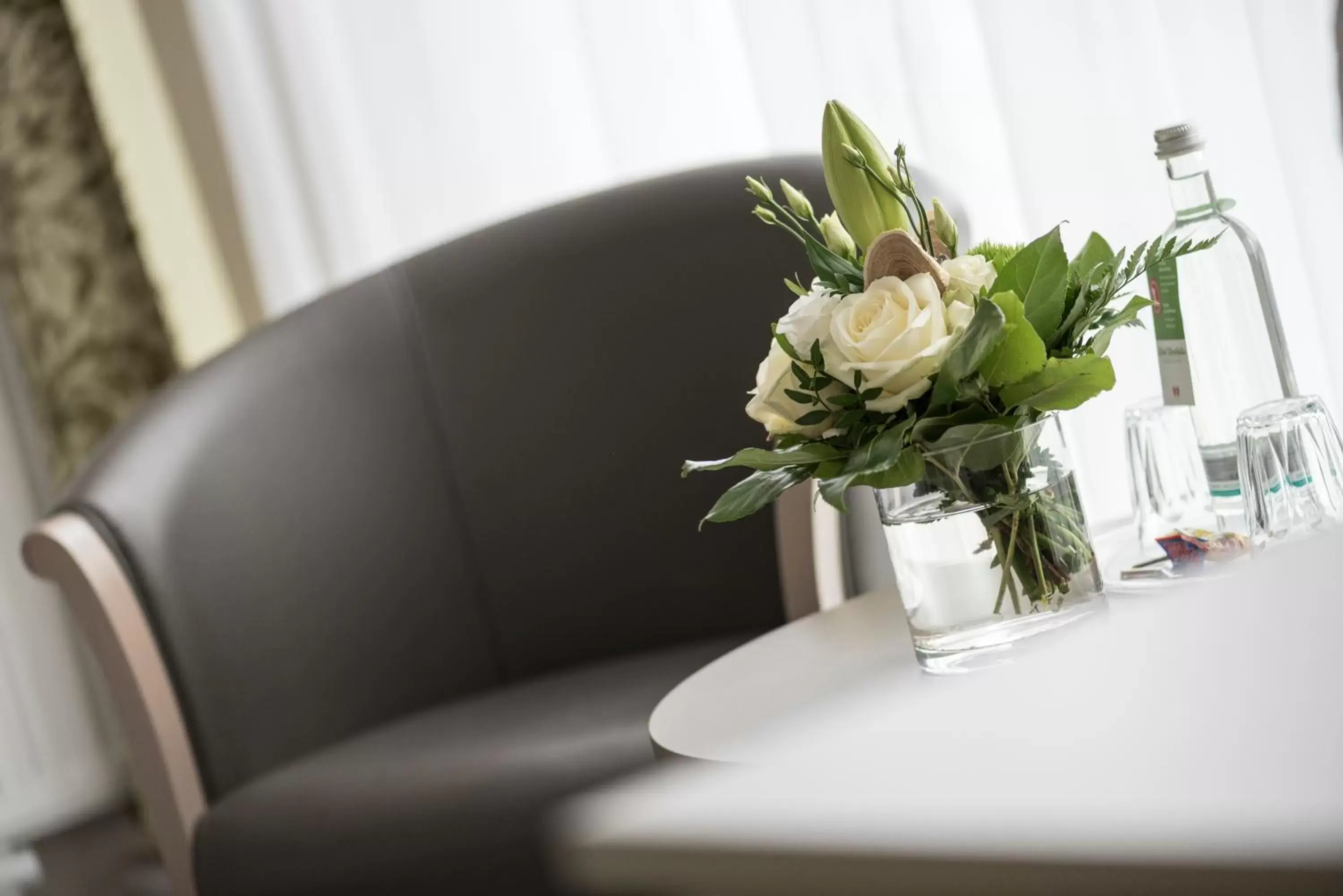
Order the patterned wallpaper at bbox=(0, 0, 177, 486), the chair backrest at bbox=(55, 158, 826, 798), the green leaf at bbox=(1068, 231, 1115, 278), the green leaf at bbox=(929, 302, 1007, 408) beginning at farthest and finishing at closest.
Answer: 1. the patterned wallpaper at bbox=(0, 0, 177, 486)
2. the chair backrest at bbox=(55, 158, 826, 798)
3. the green leaf at bbox=(1068, 231, 1115, 278)
4. the green leaf at bbox=(929, 302, 1007, 408)

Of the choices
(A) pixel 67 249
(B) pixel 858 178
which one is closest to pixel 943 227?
(B) pixel 858 178

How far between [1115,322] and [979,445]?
0.13 metres

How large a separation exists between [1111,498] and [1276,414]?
0.84m

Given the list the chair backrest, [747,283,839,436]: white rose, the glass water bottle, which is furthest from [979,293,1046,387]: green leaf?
the chair backrest

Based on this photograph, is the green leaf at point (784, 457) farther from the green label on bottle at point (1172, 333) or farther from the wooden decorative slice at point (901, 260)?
the green label on bottle at point (1172, 333)

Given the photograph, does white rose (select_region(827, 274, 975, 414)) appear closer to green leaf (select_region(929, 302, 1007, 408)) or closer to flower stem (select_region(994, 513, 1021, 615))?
green leaf (select_region(929, 302, 1007, 408))

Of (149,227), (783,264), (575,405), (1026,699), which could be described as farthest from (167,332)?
(1026,699)

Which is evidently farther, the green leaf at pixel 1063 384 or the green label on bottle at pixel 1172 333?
the green label on bottle at pixel 1172 333

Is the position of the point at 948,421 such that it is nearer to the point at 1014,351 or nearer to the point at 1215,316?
the point at 1014,351

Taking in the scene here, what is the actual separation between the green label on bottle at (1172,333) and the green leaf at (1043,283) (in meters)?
0.18

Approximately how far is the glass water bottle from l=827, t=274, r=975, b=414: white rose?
10.5 inches

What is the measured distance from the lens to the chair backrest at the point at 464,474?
1778mm

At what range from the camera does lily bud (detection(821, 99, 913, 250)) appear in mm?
1009

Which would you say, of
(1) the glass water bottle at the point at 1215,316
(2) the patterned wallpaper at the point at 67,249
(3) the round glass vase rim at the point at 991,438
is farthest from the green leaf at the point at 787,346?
(2) the patterned wallpaper at the point at 67,249
